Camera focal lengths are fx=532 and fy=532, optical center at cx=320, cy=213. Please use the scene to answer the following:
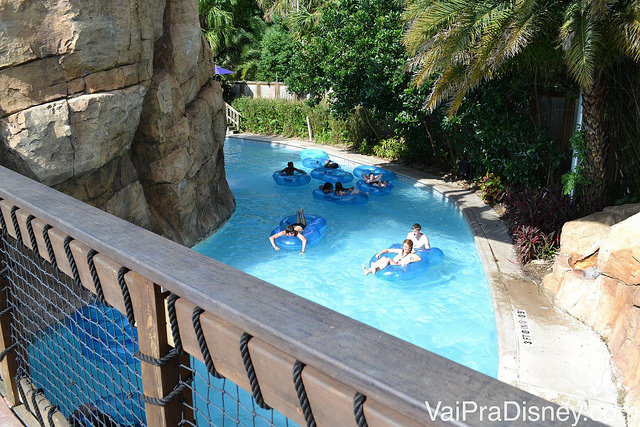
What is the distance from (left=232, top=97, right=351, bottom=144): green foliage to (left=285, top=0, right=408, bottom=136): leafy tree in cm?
455

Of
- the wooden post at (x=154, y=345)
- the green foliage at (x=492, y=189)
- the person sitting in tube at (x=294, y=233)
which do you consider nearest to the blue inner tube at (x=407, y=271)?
the person sitting in tube at (x=294, y=233)

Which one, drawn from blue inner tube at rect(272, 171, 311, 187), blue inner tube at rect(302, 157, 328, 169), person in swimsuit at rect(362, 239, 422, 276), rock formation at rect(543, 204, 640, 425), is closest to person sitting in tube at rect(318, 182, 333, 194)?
blue inner tube at rect(272, 171, 311, 187)

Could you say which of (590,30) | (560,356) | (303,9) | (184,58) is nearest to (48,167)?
(184,58)

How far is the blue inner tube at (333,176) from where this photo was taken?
18.1 meters

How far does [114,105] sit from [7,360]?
6625mm

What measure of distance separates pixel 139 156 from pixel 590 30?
832 cm

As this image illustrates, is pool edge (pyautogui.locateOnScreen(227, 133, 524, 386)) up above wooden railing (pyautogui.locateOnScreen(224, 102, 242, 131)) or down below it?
above

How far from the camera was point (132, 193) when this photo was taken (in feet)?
33.2

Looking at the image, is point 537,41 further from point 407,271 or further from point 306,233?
point 306,233

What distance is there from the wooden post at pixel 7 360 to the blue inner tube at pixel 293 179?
14.9 metres

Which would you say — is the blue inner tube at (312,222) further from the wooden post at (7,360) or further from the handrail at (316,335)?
the handrail at (316,335)

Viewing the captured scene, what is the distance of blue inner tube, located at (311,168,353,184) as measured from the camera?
18.1 m

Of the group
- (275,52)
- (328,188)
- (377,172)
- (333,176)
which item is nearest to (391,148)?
(377,172)

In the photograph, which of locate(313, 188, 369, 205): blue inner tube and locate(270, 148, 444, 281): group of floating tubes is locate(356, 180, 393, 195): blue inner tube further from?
locate(313, 188, 369, 205): blue inner tube
